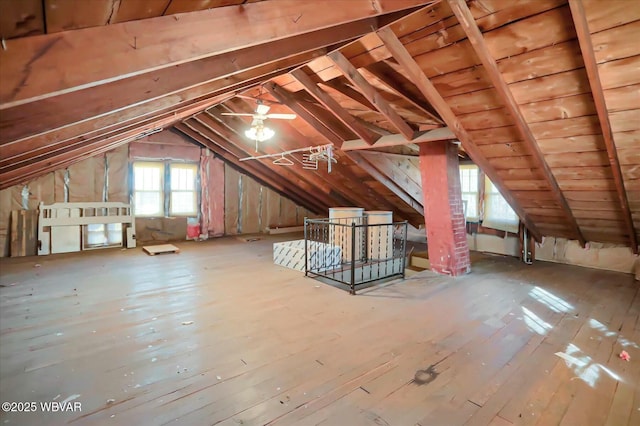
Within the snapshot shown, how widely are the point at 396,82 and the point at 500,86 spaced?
1.15m

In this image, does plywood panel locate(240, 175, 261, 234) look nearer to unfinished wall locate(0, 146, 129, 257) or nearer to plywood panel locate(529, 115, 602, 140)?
unfinished wall locate(0, 146, 129, 257)

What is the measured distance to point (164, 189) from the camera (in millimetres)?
7898

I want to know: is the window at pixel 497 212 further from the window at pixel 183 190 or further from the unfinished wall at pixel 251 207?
the window at pixel 183 190

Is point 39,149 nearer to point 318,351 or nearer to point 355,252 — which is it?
point 318,351

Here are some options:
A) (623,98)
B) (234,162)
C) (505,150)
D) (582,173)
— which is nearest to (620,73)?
(623,98)

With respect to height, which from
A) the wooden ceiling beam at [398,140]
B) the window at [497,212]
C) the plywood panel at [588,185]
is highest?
the wooden ceiling beam at [398,140]

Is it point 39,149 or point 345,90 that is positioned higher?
point 345,90

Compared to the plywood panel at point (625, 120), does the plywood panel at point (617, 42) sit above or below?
above

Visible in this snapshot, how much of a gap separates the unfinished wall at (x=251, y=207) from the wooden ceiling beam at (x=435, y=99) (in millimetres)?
6410

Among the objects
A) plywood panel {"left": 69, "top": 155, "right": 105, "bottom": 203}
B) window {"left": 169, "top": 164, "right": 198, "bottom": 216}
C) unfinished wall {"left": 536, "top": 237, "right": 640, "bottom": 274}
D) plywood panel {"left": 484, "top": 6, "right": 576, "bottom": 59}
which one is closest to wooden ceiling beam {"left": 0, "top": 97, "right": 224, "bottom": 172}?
plywood panel {"left": 484, "top": 6, "right": 576, "bottom": 59}

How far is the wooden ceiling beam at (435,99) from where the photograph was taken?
2.76m

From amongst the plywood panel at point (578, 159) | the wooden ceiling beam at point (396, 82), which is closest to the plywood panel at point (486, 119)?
the wooden ceiling beam at point (396, 82)

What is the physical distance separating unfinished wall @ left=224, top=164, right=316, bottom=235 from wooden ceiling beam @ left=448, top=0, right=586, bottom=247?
706 cm

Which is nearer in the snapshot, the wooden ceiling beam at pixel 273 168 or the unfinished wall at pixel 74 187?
the unfinished wall at pixel 74 187
